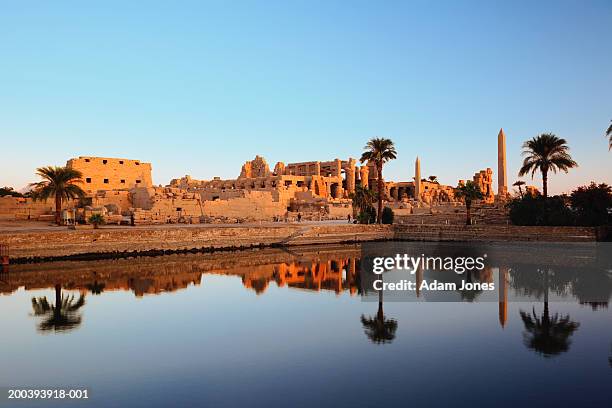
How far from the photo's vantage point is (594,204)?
96.9 feet

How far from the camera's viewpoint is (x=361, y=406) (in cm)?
800

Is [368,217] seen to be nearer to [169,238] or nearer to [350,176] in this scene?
[169,238]

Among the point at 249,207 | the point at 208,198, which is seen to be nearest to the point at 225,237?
the point at 249,207

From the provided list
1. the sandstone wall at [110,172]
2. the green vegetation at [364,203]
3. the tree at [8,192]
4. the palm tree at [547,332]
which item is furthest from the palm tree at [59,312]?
the tree at [8,192]

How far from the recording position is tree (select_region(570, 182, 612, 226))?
29.3 meters

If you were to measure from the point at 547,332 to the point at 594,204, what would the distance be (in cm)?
2086

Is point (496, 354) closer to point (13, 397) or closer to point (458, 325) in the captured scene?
point (458, 325)

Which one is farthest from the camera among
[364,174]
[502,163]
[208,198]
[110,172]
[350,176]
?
[364,174]

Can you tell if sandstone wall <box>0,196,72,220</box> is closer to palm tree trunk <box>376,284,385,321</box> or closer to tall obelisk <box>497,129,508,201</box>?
palm tree trunk <box>376,284,385,321</box>

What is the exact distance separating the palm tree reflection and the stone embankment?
1781cm

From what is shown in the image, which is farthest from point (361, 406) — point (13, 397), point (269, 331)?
point (13, 397)

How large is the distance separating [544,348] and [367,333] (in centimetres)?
416

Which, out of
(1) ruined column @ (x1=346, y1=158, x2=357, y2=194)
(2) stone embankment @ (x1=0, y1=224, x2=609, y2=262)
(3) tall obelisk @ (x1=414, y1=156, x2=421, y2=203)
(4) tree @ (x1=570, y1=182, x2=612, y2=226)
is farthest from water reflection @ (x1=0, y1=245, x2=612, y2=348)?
(1) ruined column @ (x1=346, y1=158, x2=357, y2=194)

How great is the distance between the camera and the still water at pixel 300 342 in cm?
862
